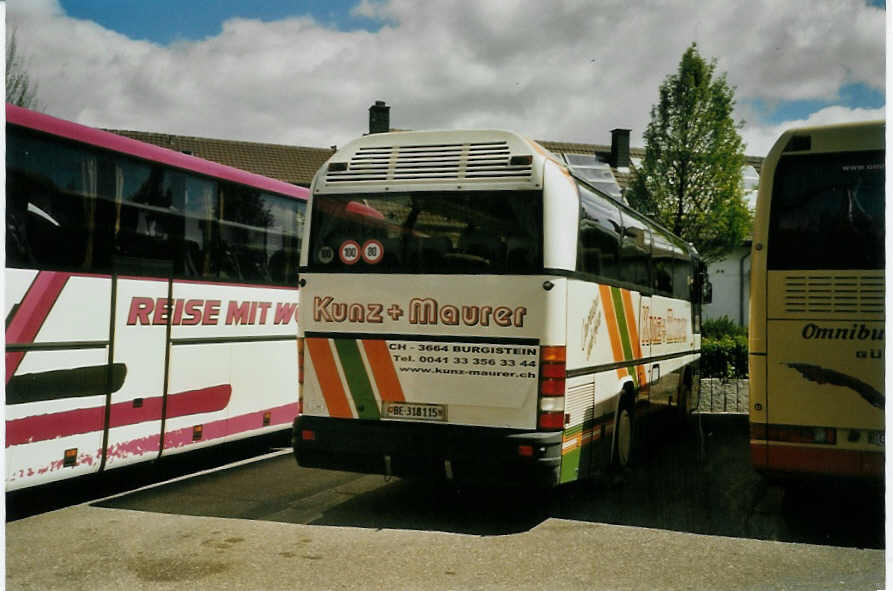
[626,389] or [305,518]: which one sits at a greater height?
[626,389]

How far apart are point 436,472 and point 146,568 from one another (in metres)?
2.31

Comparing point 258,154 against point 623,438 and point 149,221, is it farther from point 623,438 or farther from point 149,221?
point 623,438

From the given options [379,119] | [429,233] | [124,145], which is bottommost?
[429,233]

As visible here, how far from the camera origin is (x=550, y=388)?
7184 millimetres

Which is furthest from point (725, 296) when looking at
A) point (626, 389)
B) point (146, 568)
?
point (146, 568)

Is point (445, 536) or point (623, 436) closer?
point (445, 536)

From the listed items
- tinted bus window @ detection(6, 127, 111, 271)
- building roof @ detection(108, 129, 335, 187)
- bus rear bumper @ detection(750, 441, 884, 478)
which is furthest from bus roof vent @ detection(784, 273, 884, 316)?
building roof @ detection(108, 129, 335, 187)

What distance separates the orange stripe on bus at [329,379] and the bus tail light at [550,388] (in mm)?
1611

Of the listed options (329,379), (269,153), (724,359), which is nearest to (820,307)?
(329,379)

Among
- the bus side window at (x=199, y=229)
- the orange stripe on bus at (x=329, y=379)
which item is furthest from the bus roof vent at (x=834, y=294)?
the bus side window at (x=199, y=229)

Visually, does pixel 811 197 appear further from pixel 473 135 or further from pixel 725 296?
pixel 725 296

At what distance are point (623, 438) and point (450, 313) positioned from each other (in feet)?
9.89

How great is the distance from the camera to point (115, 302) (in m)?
7.83

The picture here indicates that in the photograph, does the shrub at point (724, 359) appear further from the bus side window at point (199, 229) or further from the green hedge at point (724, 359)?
the bus side window at point (199, 229)
